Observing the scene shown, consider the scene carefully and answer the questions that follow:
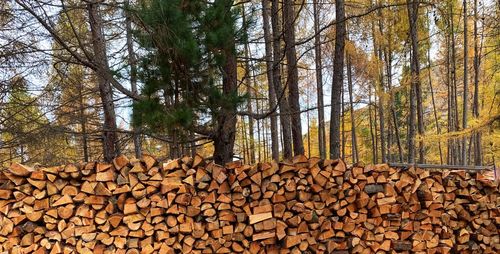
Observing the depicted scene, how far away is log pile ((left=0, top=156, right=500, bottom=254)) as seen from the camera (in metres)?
3.55

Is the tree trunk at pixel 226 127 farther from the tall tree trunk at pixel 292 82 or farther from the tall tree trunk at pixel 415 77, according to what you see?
the tall tree trunk at pixel 415 77

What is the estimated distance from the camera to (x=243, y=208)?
3.84m

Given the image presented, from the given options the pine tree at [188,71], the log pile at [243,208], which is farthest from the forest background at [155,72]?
the log pile at [243,208]

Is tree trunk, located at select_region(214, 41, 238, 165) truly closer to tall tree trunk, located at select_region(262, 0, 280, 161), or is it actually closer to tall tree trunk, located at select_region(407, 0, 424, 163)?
tall tree trunk, located at select_region(262, 0, 280, 161)

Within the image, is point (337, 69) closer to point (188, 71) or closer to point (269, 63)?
point (269, 63)

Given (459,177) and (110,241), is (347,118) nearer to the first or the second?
(459,177)

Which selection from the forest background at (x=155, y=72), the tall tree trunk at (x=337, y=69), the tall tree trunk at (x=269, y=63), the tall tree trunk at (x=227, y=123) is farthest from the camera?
the tall tree trunk at (x=269, y=63)

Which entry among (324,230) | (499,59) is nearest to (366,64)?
(499,59)

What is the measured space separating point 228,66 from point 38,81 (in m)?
2.92

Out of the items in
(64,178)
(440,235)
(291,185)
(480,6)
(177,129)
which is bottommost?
(440,235)

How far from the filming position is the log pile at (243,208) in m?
3.55

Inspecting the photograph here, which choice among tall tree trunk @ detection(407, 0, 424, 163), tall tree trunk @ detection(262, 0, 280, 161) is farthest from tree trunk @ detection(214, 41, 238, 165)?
tall tree trunk @ detection(407, 0, 424, 163)

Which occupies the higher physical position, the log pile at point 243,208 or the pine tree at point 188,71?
Answer: the pine tree at point 188,71

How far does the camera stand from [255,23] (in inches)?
182
